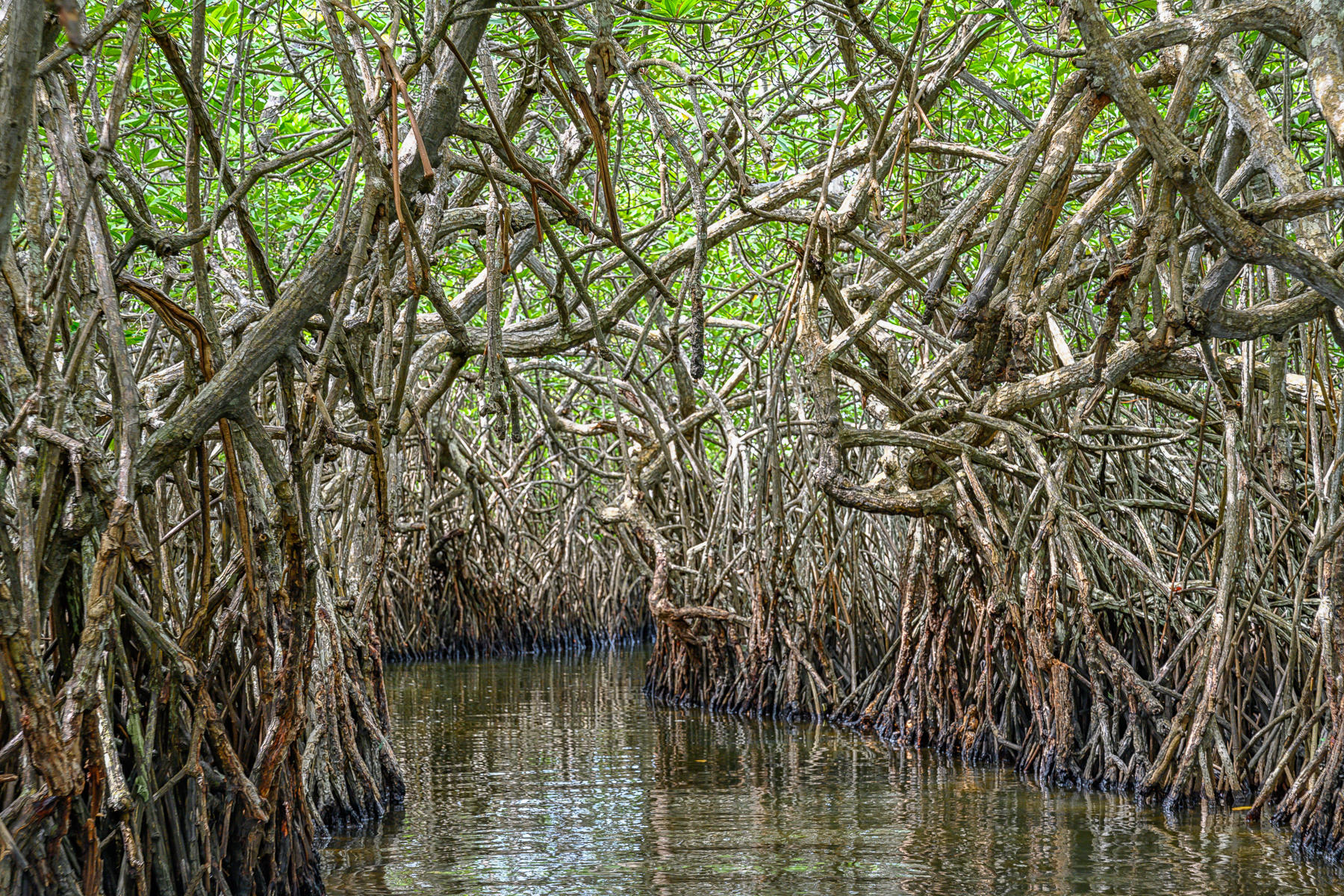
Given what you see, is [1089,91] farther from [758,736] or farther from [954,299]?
[758,736]

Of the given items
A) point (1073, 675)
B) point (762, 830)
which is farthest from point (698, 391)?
point (762, 830)

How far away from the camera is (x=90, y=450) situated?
2740mm

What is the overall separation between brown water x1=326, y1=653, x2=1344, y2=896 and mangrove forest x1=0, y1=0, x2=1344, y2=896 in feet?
0.29

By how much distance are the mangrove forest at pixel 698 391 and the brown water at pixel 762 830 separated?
0.09 metres

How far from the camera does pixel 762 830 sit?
5.11 m

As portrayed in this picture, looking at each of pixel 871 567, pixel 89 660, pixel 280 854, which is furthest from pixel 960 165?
pixel 89 660

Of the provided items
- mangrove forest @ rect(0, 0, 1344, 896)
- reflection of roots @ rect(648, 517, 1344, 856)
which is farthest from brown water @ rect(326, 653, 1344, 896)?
reflection of roots @ rect(648, 517, 1344, 856)

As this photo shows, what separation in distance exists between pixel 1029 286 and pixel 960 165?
3.90 metres

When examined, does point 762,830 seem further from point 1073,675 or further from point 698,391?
point 698,391

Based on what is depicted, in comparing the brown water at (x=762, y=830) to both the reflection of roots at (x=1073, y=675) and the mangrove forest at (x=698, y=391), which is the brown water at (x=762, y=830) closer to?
the mangrove forest at (x=698, y=391)

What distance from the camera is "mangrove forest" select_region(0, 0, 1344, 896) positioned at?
2.81 m

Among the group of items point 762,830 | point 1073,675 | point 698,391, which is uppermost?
point 698,391

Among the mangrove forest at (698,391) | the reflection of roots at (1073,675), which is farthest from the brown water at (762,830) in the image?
the reflection of roots at (1073,675)

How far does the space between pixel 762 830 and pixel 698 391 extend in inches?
212
